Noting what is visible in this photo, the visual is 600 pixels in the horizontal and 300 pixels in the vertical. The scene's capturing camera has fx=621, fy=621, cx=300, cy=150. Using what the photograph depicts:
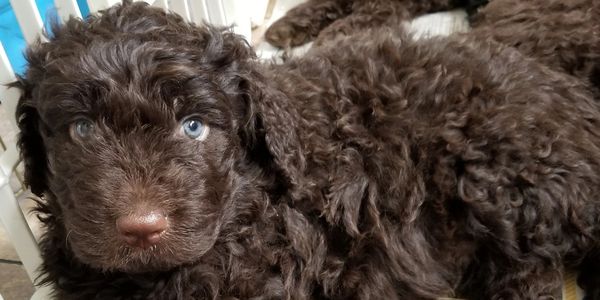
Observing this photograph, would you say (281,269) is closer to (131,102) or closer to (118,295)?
(118,295)

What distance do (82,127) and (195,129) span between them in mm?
282

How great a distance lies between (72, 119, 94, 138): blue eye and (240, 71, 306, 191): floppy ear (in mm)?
427

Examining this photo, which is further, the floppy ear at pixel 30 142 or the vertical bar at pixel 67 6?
the vertical bar at pixel 67 6

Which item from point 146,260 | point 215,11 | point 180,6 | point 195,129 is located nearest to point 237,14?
point 215,11

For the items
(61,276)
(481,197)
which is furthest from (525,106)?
(61,276)

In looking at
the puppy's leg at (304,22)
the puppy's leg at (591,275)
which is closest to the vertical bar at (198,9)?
the puppy's leg at (304,22)

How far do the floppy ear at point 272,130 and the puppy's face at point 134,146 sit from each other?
0.35ft

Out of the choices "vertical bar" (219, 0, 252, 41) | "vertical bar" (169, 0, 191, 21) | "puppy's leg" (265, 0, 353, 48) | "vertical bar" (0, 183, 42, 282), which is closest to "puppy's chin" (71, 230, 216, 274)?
"vertical bar" (0, 183, 42, 282)

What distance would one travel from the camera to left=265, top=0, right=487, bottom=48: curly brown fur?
11.3ft

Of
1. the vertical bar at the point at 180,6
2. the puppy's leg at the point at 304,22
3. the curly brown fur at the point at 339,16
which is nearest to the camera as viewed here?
the vertical bar at the point at 180,6

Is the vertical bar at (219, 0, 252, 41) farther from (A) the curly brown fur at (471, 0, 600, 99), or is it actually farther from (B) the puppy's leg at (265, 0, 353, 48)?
(A) the curly brown fur at (471, 0, 600, 99)

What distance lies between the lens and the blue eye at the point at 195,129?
5.30 ft

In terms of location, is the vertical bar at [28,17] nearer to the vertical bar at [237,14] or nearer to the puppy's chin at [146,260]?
the puppy's chin at [146,260]

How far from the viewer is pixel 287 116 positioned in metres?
1.81
